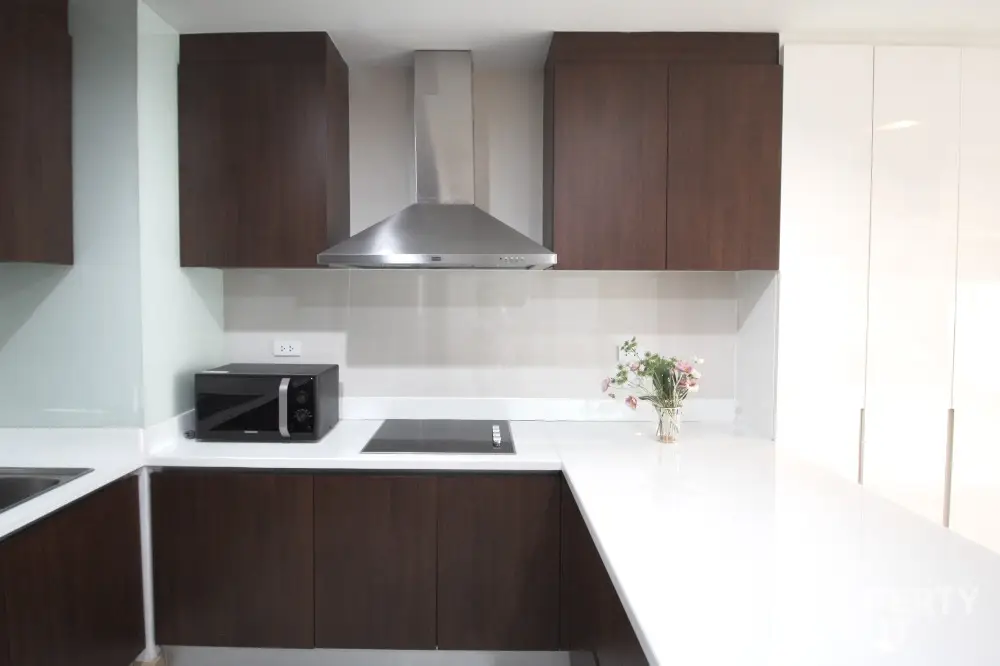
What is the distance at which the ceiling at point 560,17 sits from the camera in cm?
197

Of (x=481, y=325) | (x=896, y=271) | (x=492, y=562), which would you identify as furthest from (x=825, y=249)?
(x=492, y=562)

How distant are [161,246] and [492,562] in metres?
1.61

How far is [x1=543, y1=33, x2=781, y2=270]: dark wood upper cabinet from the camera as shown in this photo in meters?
2.17

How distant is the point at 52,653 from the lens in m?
1.58

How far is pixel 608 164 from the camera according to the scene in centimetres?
219

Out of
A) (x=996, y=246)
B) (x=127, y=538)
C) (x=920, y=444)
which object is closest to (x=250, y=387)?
(x=127, y=538)

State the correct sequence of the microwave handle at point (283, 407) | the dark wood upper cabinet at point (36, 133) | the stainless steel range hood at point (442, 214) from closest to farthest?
the dark wood upper cabinet at point (36, 133), the stainless steel range hood at point (442, 214), the microwave handle at point (283, 407)

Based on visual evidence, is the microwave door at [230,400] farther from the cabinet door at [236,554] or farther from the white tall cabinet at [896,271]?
the white tall cabinet at [896,271]

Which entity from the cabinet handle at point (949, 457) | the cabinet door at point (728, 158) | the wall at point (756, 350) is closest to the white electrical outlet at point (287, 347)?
the cabinet door at point (728, 158)

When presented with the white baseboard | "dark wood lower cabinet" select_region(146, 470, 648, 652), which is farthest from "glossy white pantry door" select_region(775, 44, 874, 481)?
the white baseboard

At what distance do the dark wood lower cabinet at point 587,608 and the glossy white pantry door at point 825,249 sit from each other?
2.90 ft

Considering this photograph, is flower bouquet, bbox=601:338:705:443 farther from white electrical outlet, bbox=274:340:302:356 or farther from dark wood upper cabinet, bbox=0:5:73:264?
dark wood upper cabinet, bbox=0:5:73:264

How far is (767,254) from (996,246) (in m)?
0.84

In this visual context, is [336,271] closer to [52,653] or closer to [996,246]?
[52,653]
